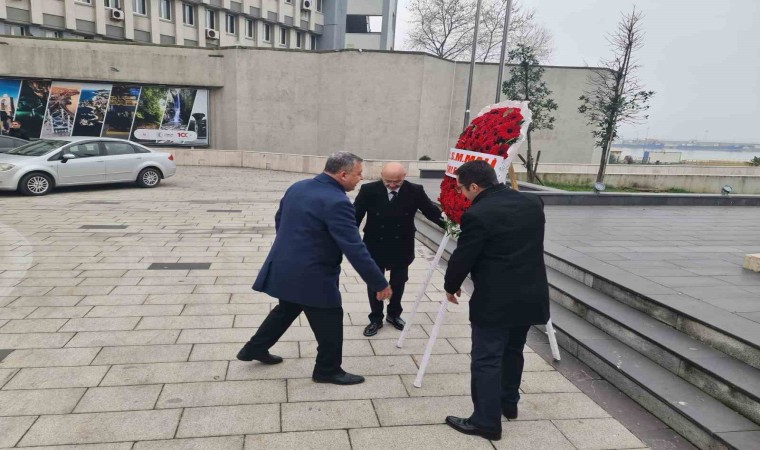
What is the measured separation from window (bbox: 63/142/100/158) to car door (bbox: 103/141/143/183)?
0.81 feet

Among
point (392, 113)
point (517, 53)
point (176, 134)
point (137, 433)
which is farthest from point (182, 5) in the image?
point (137, 433)

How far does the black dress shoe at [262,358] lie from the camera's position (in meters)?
4.09

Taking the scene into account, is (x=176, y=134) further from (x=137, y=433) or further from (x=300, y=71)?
(x=137, y=433)

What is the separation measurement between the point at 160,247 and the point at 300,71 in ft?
51.7

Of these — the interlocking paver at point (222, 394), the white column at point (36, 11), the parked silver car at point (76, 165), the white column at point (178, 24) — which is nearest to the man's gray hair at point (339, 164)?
the interlocking paver at point (222, 394)

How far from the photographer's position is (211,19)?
39656 millimetres

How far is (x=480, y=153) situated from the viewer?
4.34m

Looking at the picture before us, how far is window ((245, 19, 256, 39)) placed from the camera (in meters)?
42.1

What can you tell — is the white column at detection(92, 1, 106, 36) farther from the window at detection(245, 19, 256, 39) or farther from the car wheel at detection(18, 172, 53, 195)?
the car wheel at detection(18, 172, 53, 195)

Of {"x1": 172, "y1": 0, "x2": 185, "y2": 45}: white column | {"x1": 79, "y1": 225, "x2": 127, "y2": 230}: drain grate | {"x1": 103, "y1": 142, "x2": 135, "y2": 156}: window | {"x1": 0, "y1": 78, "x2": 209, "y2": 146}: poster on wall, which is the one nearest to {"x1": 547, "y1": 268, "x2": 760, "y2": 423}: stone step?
{"x1": 79, "y1": 225, "x2": 127, "y2": 230}: drain grate

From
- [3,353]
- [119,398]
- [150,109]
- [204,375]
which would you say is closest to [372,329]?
[204,375]

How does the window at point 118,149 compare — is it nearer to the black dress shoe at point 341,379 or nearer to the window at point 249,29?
the black dress shoe at point 341,379

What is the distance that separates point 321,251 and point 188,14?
40754 mm

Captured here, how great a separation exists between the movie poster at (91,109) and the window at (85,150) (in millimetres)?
9081
